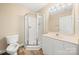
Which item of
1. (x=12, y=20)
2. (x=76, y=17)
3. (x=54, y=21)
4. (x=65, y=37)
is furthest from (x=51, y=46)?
(x=12, y=20)

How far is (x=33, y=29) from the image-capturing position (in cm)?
170

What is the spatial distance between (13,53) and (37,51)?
281 mm

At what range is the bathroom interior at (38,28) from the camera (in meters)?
1.64

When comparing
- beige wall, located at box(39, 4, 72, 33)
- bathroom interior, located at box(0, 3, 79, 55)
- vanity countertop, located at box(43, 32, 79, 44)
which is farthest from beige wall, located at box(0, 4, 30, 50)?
vanity countertop, located at box(43, 32, 79, 44)

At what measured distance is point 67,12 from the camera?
1.67m

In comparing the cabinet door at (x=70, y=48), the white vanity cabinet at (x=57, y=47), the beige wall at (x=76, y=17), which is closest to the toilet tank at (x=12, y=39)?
the white vanity cabinet at (x=57, y=47)

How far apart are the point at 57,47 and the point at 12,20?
24.6 inches

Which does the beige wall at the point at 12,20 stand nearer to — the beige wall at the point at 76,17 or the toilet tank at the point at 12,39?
the toilet tank at the point at 12,39

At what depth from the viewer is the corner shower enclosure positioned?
66.2 inches

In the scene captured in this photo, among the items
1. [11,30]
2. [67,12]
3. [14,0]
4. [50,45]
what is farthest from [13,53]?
[67,12]

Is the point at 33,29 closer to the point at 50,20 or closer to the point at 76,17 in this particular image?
the point at 50,20

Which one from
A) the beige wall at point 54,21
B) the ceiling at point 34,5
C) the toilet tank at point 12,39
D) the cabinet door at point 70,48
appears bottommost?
the cabinet door at point 70,48

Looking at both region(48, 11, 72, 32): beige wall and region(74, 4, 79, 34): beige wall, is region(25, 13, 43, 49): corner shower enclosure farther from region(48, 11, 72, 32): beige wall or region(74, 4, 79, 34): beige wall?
region(74, 4, 79, 34): beige wall

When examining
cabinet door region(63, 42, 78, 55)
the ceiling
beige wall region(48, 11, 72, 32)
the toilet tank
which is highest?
the ceiling
